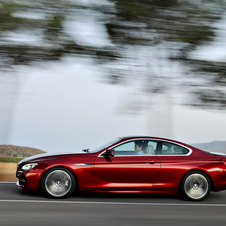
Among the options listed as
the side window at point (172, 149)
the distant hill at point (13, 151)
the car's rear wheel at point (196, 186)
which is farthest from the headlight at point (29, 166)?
the distant hill at point (13, 151)

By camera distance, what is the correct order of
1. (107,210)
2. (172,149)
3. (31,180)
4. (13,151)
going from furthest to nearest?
(13,151) < (172,149) < (31,180) < (107,210)

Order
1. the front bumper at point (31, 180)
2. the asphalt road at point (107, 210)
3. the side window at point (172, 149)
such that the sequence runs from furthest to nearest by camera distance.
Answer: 1. the side window at point (172, 149)
2. the front bumper at point (31, 180)
3. the asphalt road at point (107, 210)

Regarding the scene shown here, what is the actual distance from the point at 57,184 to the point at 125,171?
1.37 meters

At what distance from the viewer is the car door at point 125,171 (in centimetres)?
661

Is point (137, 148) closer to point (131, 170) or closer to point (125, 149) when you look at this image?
point (125, 149)

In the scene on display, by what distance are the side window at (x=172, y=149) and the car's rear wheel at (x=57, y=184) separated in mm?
2008

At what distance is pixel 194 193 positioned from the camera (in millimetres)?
6910

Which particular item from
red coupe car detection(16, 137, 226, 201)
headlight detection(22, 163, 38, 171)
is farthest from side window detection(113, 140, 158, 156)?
headlight detection(22, 163, 38, 171)

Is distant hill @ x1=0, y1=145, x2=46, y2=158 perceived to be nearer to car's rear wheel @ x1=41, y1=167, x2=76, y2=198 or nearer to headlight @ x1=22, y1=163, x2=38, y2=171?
headlight @ x1=22, y1=163, x2=38, y2=171

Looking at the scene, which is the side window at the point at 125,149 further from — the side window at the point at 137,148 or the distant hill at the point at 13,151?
the distant hill at the point at 13,151

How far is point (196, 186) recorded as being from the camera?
6.95 m

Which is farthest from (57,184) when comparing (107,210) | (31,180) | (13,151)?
(13,151)

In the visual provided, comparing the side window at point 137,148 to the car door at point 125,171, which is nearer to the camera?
the car door at point 125,171

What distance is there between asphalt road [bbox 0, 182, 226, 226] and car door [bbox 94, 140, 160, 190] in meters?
0.32
